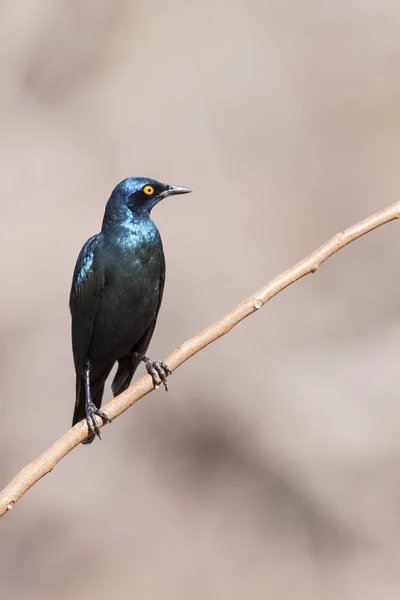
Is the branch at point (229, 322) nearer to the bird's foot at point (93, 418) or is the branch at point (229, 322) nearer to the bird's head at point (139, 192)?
the bird's foot at point (93, 418)

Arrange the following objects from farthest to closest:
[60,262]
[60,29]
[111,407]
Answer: [60,29] → [60,262] → [111,407]

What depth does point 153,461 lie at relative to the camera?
24.4 feet

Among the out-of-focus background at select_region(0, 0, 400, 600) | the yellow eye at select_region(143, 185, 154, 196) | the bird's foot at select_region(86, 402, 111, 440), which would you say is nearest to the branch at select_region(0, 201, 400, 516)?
the bird's foot at select_region(86, 402, 111, 440)

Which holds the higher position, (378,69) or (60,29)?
(60,29)

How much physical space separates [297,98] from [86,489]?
4.20 m

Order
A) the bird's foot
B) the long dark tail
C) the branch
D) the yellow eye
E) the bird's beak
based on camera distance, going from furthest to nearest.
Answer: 1. the long dark tail
2. the yellow eye
3. the bird's beak
4. the bird's foot
5. the branch

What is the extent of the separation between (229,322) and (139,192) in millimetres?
1103

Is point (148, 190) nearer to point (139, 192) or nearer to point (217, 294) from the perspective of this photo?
point (139, 192)

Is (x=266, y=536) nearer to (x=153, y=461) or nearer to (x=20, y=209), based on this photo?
(x=153, y=461)

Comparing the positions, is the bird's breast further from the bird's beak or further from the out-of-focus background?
the out-of-focus background

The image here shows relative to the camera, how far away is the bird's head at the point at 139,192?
3.54 m

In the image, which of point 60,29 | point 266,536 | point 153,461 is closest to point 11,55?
point 60,29

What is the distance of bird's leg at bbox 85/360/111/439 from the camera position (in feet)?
11.0

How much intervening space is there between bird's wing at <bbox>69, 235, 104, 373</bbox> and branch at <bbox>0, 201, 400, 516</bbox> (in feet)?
3.03
